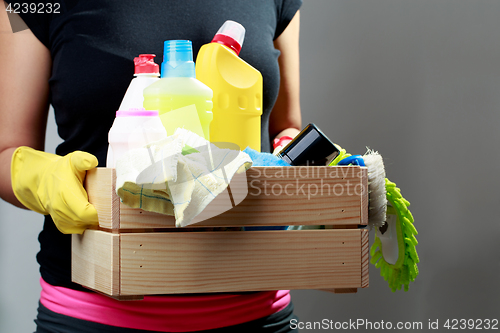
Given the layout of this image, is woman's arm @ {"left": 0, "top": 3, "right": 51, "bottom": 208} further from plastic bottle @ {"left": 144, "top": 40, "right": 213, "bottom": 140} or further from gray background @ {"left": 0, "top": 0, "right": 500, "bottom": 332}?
gray background @ {"left": 0, "top": 0, "right": 500, "bottom": 332}

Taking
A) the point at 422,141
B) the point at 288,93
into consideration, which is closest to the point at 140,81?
the point at 288,93

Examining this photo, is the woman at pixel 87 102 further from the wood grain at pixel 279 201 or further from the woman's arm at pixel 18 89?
the wood grain at pixel 279 201

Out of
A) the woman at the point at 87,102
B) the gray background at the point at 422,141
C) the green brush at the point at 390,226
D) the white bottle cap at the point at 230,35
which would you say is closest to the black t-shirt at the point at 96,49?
the woman at the point at 87,102

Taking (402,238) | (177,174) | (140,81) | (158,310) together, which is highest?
(140,81)

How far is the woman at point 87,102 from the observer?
69cm

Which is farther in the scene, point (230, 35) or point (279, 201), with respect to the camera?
point (230, 35)

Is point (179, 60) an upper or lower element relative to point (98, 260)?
upper

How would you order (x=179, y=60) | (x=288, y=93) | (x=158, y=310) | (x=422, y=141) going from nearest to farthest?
Result: (x=179, y=60) < (x=158, y=310) < (x=288, y=93) < (x=422, y=141)

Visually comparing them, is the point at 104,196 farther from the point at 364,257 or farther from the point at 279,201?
the point at 364,257

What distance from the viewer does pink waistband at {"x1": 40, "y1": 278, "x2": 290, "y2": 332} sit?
69 centimetres

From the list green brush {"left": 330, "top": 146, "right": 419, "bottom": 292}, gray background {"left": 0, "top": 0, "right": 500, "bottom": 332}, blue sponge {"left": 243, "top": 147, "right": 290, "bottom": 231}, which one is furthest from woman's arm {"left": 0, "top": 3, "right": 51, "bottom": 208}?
gray background {"left": 0, "top": 0, "right": 500, "bottom": 332}

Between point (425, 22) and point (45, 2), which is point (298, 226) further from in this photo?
point (425, 22)

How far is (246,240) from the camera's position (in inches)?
21.0

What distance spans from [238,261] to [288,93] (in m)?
0.53
